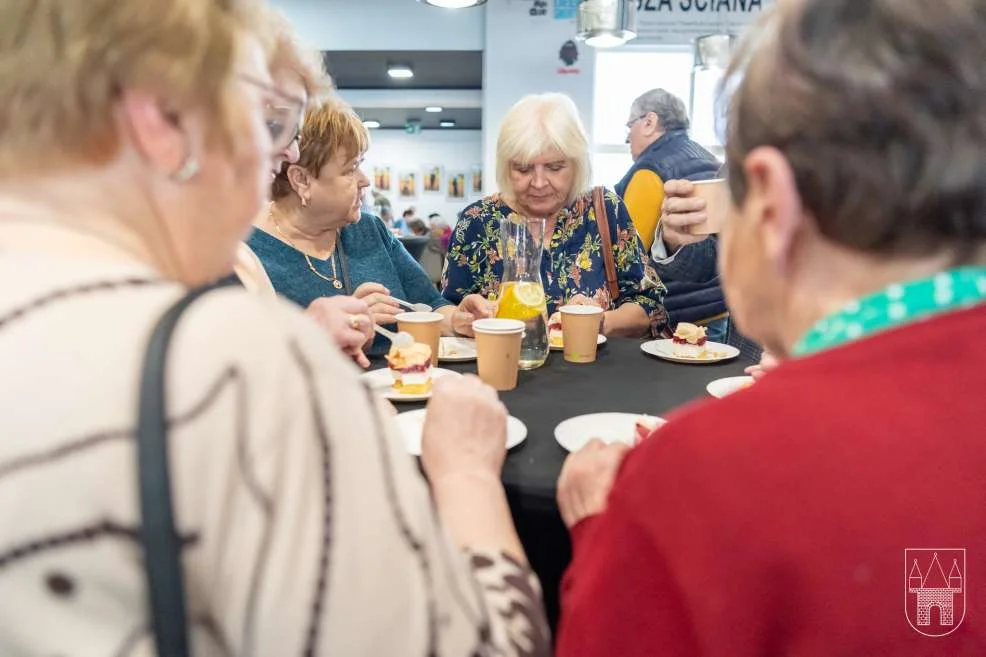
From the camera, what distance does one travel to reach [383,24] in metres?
7.24

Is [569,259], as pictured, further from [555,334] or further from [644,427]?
[644,427]

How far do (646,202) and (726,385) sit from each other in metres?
2.07

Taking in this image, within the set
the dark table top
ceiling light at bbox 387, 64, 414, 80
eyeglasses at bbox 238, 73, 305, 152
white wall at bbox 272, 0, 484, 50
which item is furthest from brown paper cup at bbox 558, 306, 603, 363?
ceiling light at bbox 387, 64, 414, 80

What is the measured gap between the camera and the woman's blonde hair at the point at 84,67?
0.54m

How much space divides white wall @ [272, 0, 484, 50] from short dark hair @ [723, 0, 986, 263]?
712 centimetres

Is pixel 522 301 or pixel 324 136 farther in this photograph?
pixel 324 136

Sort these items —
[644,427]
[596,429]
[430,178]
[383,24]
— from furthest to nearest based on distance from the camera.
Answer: [430,178]
[383,24]
[596,429]
[644,427]

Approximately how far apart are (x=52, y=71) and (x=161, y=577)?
0.41 metres

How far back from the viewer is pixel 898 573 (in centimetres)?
62

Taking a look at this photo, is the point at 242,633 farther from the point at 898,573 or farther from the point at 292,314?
the point at 898,573

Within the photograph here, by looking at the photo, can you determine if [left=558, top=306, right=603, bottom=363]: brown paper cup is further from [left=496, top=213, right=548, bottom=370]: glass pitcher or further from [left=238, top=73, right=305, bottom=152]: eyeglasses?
[left=238, top=73, right=305, bottom=152]: eyeglasses

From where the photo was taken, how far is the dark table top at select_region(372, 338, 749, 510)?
114cm

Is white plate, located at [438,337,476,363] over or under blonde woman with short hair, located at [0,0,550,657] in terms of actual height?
under

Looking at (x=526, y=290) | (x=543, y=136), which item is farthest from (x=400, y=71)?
(x=526, y=290)
